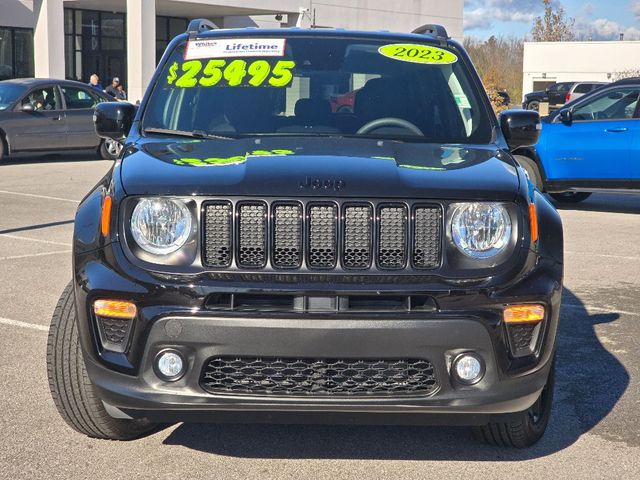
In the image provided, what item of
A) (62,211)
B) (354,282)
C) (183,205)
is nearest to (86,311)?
(183,205)

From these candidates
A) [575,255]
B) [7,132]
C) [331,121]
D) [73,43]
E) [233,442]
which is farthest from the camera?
[73,43]

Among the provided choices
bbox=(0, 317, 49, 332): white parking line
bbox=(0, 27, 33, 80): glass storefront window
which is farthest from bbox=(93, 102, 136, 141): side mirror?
bbox=(0, 27, 33, 80): glass storefront window

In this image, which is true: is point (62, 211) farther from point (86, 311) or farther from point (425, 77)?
point (86, 311)

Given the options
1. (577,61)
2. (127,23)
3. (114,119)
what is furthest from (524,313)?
(577,61)

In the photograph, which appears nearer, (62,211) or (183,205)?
(183,205)

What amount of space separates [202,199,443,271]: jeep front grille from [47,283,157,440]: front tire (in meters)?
0.85

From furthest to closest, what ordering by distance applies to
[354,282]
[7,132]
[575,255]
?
[7,132]
[575,255]
[354,282]

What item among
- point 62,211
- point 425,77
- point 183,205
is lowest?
point 62,211

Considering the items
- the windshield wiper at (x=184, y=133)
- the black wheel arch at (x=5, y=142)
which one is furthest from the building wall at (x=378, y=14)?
the windshield wiper at (x=184, y=133)

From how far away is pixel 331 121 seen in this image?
195 inches

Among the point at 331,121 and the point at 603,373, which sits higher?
the point at 331,121

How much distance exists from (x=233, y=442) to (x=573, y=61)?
71.8 meters

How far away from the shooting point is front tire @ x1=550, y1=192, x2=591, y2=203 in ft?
46.9

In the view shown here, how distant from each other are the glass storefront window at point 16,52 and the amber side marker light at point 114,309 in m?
32.3
